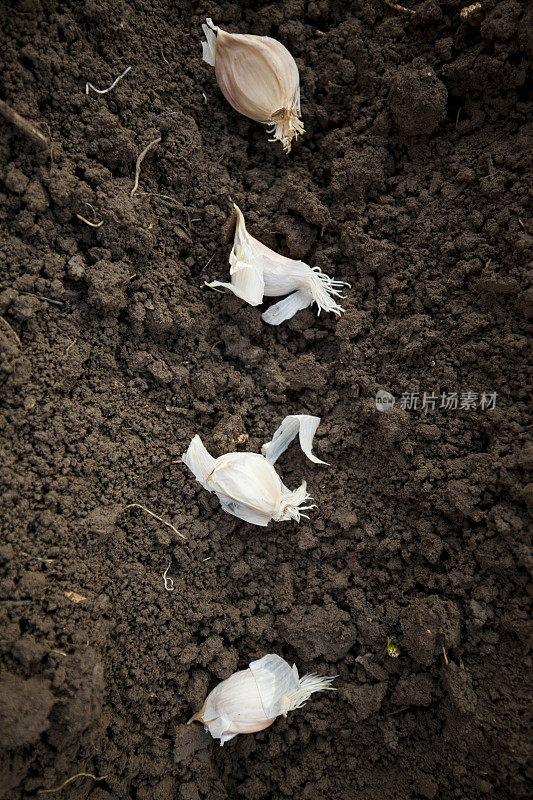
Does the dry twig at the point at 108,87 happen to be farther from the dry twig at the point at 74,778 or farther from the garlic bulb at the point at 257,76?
the dry twig at the point at 74,778

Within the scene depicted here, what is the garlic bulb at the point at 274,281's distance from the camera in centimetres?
143

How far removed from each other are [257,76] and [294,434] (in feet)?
3.38

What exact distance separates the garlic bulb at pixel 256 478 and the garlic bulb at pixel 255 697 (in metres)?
0.40

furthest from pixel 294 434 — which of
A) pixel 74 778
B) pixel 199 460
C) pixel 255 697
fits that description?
pixel 74 778

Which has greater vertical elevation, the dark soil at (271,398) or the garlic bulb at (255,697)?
the dark soil at (271,398)

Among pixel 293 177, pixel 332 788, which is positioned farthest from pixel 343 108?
pixel 332 788

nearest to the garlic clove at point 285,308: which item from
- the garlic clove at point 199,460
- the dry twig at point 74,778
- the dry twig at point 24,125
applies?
the garlic clove at point 199,460

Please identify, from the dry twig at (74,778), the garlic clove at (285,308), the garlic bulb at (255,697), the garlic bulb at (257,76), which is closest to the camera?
the dry twig at (74,778)

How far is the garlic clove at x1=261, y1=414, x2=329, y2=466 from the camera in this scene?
1446 millimetres

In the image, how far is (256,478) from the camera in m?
1.34

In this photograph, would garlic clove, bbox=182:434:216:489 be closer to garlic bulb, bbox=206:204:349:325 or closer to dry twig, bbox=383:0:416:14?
garlic bulb, bbox=206:204:349:325

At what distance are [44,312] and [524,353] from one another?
126cm

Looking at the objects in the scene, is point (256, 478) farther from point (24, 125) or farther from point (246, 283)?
point (24, 125)

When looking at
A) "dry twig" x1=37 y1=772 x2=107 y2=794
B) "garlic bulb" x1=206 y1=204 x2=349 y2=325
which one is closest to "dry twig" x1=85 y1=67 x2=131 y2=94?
"garlic bulb" x1=206 y1=204 x2=349 y2=325
